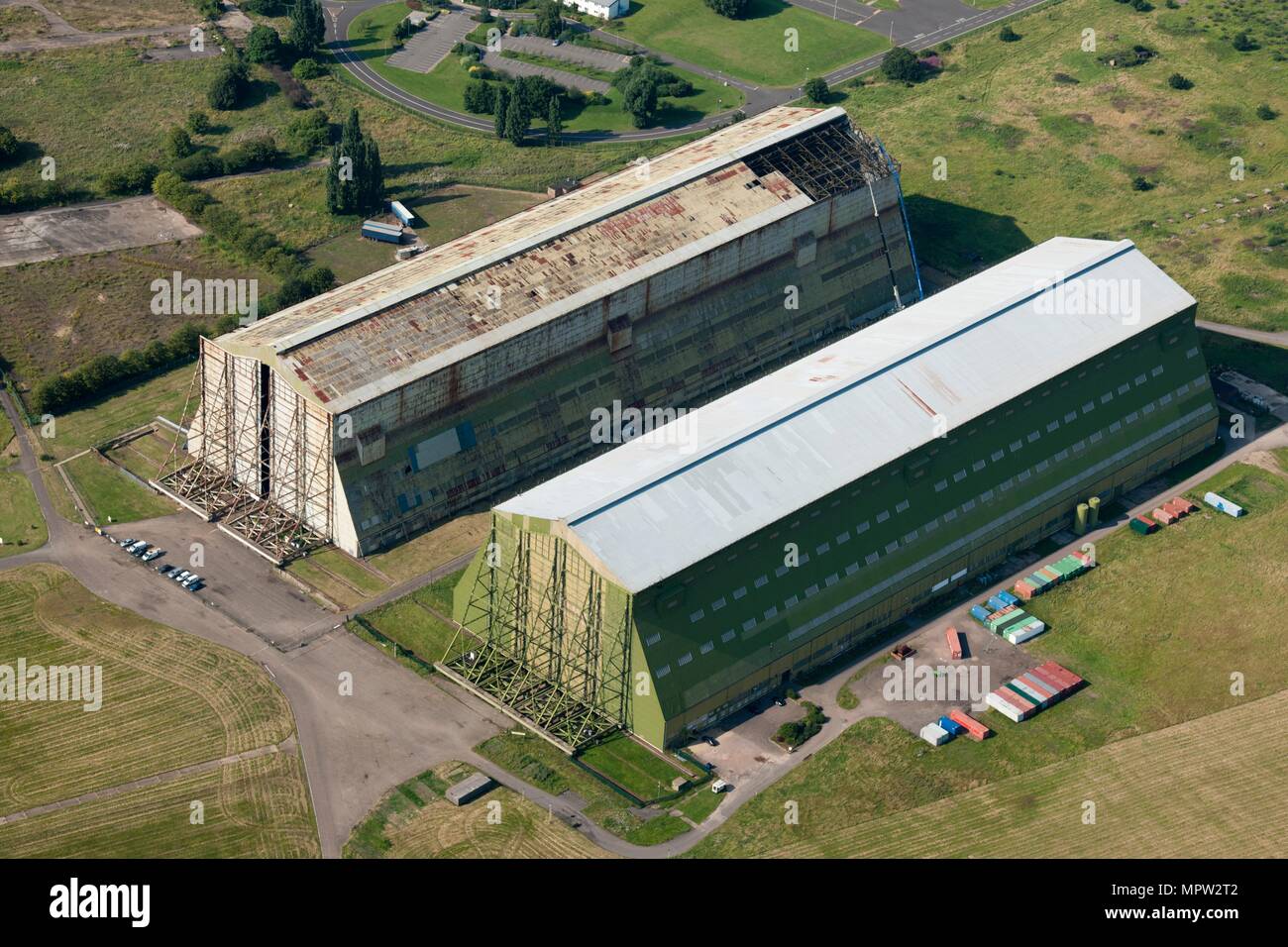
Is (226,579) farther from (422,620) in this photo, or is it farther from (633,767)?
(633,767)

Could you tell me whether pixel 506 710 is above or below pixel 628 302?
below

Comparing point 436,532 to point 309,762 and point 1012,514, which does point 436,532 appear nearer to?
point 309,762

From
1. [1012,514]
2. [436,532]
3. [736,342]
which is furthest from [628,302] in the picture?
[1012,514]

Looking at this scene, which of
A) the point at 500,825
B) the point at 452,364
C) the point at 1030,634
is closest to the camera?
the point at 500,825

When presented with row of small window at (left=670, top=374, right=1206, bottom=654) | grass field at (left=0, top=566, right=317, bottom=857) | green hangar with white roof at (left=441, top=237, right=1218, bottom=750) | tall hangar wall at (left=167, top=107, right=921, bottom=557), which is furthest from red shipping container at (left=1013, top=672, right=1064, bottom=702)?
grass field at (left=0, top=566, right=317, bottom=857)

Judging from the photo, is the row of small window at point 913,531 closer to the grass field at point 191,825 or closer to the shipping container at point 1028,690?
the shipping container at point 1028,690

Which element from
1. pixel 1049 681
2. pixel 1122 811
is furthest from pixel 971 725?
pixel 1122 811
